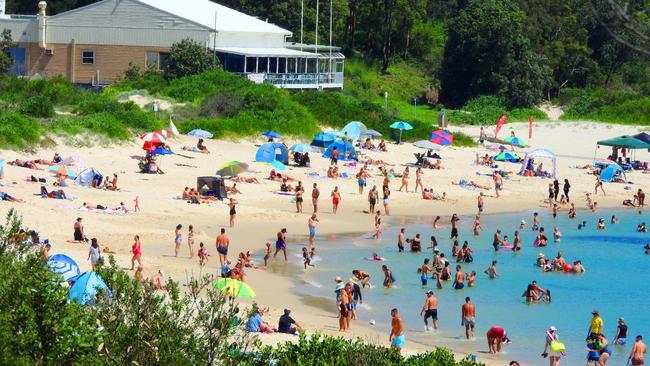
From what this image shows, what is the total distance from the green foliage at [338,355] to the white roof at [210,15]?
45032 millimetres

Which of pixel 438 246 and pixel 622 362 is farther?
pixel 438 246

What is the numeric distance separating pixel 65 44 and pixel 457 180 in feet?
78.3

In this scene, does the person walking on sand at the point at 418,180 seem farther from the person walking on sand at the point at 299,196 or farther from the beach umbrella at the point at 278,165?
the person walking on sand at the point at 299,196

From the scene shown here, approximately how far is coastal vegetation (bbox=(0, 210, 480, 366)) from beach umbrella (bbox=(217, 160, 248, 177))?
23.6 meters

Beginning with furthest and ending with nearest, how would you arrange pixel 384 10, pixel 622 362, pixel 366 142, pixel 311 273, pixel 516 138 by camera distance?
pixel 384 10, pixel 516 138, pixel 366 142, pixel 311 273, pixel 622 362

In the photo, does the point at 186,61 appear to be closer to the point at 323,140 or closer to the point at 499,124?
the point at 323,140

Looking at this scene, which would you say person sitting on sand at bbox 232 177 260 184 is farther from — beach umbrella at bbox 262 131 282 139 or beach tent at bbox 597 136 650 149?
beach tent at bbox 597 136 650 149

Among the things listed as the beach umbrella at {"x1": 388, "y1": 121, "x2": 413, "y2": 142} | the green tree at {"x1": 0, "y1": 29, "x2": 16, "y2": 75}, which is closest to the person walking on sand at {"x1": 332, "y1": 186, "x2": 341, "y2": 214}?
the beach umbrella at {"x1": 388, "y1": 121, "x2": 413, "y2": 142}

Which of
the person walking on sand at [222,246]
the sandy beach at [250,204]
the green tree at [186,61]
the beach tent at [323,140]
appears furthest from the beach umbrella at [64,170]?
the green tree at [186,61]

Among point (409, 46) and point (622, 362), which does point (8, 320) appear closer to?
point (622, 362)

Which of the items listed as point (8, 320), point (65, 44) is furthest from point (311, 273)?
point (65, 44)

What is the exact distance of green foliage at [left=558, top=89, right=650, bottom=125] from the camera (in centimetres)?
6231

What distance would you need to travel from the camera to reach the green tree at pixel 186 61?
5694cm

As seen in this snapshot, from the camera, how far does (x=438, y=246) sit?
3547 centimetres
